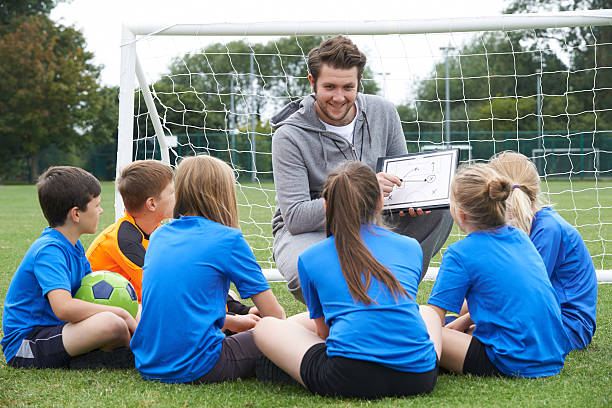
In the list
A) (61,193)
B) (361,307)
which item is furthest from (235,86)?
(361,307)

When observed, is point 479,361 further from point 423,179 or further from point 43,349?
point 43,349

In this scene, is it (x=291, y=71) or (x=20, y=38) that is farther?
(x=291, y=71)

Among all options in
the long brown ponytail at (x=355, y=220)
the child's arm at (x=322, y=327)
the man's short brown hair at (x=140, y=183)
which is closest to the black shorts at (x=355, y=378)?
the child's arm at (x=322, y=327)

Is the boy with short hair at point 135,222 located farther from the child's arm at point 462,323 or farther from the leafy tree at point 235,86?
the leafy tree at point 235,86

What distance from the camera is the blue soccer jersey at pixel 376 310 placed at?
7.82 feet

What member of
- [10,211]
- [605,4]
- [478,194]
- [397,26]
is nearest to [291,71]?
[605,4]

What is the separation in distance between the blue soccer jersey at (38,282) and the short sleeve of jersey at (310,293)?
1.05 m

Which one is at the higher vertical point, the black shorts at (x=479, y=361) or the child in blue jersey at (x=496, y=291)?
the child in blue jersey at (x=496, y=291)

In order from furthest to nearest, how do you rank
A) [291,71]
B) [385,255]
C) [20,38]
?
[291,71]
[20,38]
[385,255]

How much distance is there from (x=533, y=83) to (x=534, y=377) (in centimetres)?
3023

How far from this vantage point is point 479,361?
2762 mm

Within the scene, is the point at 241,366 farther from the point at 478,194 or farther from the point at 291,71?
the point at 291,71

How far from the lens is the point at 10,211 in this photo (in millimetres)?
13430

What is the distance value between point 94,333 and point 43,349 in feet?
0.89
